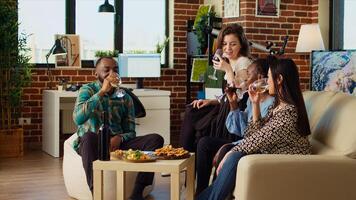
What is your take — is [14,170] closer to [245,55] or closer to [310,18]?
[245,55]

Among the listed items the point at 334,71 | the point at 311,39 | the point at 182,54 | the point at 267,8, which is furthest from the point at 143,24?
the point at 334,71

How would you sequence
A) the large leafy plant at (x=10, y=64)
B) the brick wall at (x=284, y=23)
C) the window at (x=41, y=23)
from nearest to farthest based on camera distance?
the large leafy plant at (x=10, y=64), the brick wall at (x=284, y=23), the window at (x=41, y=23)

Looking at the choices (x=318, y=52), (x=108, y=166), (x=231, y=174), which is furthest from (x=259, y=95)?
(x=318, y=52)

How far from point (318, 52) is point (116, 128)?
2526 mm

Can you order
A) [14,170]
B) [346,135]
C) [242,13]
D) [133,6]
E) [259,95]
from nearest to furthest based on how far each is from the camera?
1. [346,135]
2. [259,95]
3. [14,170]
4. [242,13]
5. [133,6]

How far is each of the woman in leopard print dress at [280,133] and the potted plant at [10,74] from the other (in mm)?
3755

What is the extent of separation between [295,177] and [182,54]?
5197mm

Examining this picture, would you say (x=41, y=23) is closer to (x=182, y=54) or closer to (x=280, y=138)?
(x=182, y=54)

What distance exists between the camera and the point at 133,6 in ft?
26.8

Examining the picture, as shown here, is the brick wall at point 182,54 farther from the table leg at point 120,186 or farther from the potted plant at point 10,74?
the table leg at point 120,186

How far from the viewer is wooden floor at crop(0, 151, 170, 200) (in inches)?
190

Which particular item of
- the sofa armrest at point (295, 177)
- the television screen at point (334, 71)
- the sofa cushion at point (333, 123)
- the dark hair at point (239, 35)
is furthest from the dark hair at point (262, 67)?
the television screen at point (334, 71)

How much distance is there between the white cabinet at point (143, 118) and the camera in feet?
22.3

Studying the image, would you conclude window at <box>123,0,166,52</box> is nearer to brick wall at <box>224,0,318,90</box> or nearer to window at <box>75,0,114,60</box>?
window at <box>75,0,114,60</box>
